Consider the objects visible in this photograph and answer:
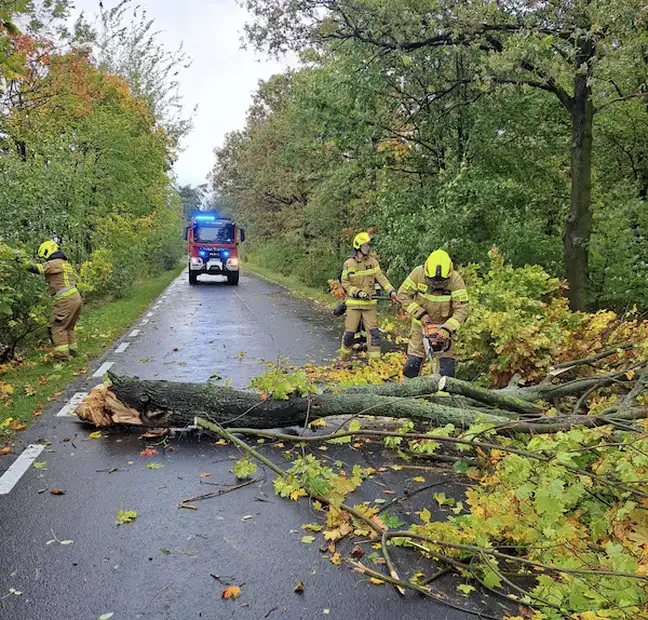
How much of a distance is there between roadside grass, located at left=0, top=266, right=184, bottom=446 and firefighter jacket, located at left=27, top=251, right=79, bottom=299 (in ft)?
3.48

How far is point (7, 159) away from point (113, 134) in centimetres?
721

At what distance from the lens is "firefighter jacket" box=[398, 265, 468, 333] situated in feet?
23.4

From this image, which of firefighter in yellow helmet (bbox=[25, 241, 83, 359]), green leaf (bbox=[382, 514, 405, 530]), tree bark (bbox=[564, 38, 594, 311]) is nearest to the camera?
green leaf (bbox=[382, 514, 405, 530])

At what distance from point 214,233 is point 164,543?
25.2 metres

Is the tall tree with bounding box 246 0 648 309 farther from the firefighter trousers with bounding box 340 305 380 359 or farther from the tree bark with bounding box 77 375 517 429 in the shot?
the tree bark with bounding box 77 375 517 429

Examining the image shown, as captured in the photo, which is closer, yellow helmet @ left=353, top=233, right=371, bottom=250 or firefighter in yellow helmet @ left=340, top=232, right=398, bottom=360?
yellow helmet @ left=353, top=233, right=371, bottom=250

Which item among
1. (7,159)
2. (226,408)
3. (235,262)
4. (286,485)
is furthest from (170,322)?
(235,262)

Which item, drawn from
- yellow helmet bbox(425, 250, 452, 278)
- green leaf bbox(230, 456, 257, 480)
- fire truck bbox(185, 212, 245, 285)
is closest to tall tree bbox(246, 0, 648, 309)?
yellow helmet bbox(425, 250, 452, 278)

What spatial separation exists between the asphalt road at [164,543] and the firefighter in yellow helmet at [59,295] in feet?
9.79

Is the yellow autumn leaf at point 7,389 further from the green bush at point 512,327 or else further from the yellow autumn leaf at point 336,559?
the green bush at point 512,327

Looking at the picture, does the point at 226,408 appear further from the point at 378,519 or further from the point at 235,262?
the point at 235,262

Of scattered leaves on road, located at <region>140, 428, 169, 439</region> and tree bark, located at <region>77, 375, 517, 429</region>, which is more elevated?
tree bark, located at <region>77, 375, 517, 429</region>

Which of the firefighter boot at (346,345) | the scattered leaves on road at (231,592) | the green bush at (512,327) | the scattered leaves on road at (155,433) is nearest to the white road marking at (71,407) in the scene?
the scattered leaves on road at (155,433)

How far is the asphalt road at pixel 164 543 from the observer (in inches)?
Result: 123
